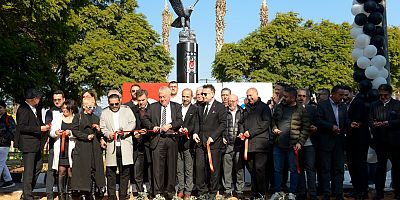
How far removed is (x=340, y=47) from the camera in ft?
120

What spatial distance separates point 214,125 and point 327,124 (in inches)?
66.8

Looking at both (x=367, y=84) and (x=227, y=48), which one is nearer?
(x=367, y=84)

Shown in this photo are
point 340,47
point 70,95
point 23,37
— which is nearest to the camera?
point 23,37

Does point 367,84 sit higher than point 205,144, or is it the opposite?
point 367,84

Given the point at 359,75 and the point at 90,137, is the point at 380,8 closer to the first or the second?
the point at 359,75

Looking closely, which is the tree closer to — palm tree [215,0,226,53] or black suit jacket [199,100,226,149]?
palm tree [215,0,226,53]

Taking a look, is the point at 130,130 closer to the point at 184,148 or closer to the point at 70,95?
the point at 184,148


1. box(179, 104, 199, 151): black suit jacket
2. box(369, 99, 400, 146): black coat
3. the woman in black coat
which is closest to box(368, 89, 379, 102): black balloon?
box(369, 99, 400, 146): black coat

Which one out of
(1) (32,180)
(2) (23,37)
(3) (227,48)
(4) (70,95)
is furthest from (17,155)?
(3) (227,48)

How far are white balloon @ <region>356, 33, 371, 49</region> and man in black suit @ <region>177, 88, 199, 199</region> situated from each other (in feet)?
11.2

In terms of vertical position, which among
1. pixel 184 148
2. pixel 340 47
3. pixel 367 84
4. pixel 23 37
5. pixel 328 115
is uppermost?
pixel 340 47

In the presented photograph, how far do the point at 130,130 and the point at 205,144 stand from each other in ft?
3.82

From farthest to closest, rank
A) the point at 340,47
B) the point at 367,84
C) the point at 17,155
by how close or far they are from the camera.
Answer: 1. the point at 340,47
2. the point at 17,155
3. the point at 367,84

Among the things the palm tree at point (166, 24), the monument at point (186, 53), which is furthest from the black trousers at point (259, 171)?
the palm tree at point (166, 24)
